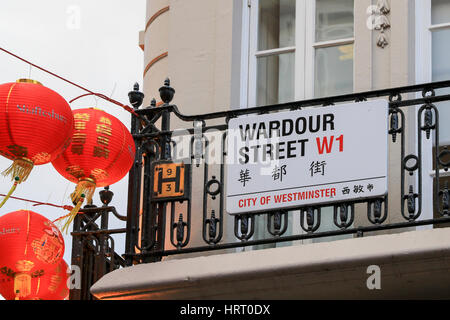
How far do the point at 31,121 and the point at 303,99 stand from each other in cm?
253

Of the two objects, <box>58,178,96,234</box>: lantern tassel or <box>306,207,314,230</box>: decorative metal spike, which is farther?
<box>58,178,96,234</box>: lantern tassel

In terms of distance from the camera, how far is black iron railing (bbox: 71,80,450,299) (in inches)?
385

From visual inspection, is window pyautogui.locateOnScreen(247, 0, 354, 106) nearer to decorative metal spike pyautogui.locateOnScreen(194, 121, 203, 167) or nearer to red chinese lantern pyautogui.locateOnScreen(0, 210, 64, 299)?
decorative metal spike pyautogui.locateOnScreen(194, 121, 203, 167)

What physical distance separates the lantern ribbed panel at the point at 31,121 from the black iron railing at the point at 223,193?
3.10ft

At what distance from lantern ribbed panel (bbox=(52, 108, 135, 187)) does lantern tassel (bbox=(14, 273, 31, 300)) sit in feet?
3.53

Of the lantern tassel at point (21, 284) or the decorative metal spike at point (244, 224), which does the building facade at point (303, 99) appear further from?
the lantern tassel at point (21, 284)

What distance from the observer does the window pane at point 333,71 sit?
36.5 ft

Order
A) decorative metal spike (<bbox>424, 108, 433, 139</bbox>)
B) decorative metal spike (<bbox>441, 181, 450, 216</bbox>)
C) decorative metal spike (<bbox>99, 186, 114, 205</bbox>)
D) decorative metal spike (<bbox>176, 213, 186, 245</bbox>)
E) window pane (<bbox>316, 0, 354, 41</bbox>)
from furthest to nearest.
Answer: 1. decorative metal spike (<bbox>99, 186, 114, 205</bbox>)
2. window pane (<bbox>316, 0, 354, 41</bbox>)
3. decorative metal spike (<bbox>176, 213, 186, 245</bbox>)
4. decorative metal spike (<bbox>424, 108, 433, 139</bbox>)
5. decorative metal spike (<bbox>441, 181, 450, 216</bbox>)

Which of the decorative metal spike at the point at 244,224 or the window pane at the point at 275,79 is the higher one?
the window pane at the point at 275,79

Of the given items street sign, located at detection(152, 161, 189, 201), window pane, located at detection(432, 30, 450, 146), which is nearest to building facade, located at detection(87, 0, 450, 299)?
window pane, located at detection(432, 30, 450, 146)

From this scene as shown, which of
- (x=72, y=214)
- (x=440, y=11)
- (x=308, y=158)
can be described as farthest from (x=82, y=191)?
(x=440, y=11)

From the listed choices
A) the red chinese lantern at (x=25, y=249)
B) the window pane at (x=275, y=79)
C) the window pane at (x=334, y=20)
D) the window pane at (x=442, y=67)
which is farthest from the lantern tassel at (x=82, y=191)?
the window pane at (x=442, y=67)
